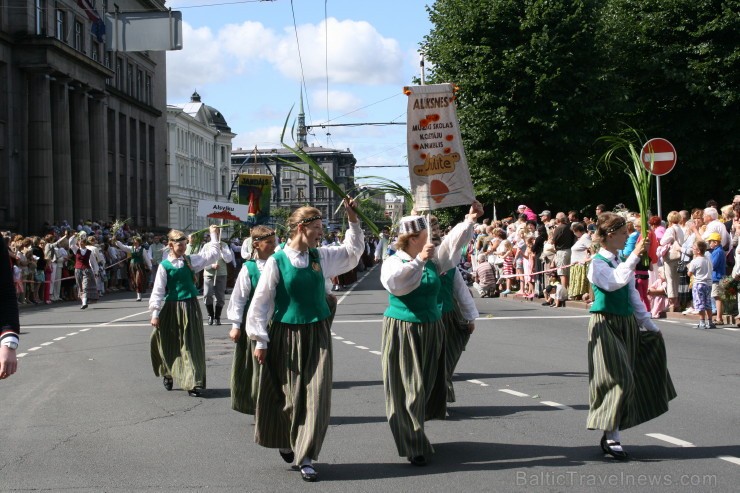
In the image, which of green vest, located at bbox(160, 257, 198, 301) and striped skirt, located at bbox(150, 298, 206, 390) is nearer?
striped skirt, located at bbox(150, 298, 206, 390)

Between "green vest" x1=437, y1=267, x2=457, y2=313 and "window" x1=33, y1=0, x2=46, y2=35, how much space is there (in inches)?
1556

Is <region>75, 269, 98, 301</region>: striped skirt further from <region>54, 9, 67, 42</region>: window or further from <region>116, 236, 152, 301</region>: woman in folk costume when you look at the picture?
<region>54, 9, 67, 42</region>: window

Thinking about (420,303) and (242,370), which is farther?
(242,370)

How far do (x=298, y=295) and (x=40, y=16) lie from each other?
41932 millimetres

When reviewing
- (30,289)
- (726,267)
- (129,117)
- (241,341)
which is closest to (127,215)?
(129,117)

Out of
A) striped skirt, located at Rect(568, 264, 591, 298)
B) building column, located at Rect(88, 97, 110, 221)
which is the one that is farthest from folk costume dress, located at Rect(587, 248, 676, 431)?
building column, located at Rect(88, 97, 110, 221)

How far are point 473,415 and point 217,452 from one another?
2.47 metres

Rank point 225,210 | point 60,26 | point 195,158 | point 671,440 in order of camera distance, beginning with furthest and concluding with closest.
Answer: point 195,158 → point 60,26 → point 225,210 → point 671,440

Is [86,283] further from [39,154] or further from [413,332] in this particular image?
[413,332]

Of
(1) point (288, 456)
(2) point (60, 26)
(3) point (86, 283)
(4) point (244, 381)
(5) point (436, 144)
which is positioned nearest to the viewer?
(1) point (288, 456)

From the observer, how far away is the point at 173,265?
36.8 ft

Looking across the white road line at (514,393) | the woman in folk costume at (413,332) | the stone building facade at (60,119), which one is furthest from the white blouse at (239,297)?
the stone building facade at (60,119)

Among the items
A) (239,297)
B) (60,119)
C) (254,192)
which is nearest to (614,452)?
(239,297)

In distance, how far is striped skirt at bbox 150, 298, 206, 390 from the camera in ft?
35.2
